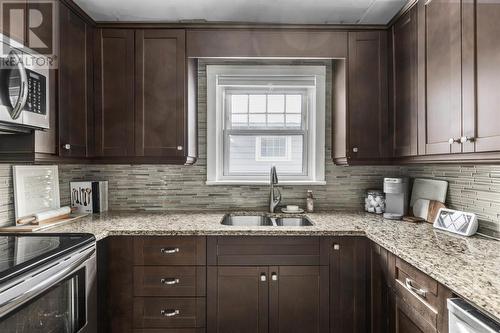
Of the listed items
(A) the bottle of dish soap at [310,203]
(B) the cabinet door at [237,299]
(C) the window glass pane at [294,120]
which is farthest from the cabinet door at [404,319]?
(C) the window glass pane at [294,120]

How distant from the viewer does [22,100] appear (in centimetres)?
129

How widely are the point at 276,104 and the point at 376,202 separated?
3.81ft

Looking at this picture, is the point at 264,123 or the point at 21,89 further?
the point at 264,123

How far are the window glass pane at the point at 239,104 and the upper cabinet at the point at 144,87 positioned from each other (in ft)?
1.75

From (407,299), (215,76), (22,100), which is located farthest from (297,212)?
(22,100)

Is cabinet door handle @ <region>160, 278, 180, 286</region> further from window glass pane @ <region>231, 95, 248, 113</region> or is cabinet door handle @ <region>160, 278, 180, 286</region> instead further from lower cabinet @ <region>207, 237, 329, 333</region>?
window glass pane @ <region>231, 95, 248, 113</region>

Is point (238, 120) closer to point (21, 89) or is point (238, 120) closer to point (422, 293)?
point (21, 89)

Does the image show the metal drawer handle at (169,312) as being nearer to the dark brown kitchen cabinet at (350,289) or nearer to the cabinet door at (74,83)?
the dark brown kitchen cabinet at (350,289)

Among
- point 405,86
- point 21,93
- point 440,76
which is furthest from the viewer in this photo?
point 405,86

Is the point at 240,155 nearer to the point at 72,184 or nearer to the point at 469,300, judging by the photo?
the point at 72,184

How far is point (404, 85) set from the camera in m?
1.93

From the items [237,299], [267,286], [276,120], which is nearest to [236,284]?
[237,299]

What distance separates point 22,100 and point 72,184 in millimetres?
1150

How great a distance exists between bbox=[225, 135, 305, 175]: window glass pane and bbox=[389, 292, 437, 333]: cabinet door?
127cm
